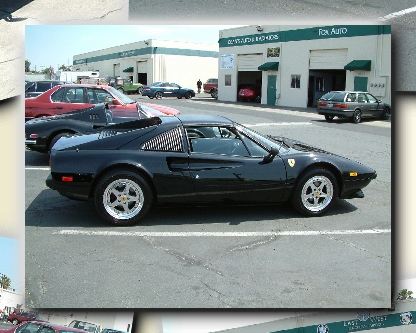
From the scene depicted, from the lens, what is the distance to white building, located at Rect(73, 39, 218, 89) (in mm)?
3203

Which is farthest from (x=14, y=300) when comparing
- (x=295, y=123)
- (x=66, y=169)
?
(x=295, y=123)

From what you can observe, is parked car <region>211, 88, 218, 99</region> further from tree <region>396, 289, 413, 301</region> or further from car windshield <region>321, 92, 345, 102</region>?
tree <region>396, 289, 413, 301</region>

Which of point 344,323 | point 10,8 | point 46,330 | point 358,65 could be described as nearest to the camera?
point 46,330

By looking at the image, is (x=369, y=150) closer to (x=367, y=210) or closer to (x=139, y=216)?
(x=367, y=210)

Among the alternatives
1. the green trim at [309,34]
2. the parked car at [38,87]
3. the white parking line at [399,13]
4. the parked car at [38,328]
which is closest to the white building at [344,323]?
the parked car at [38,328]

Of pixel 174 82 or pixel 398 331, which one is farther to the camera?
pixel 174 82

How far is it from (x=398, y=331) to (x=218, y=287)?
1180 mm

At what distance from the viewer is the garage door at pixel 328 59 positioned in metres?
3.16

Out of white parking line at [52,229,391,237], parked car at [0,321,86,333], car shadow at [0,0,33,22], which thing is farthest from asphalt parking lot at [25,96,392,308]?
car shadow at [0,0,33,22]

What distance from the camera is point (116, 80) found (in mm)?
3701

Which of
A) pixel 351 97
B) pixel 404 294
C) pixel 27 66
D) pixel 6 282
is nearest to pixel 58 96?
pixel 27 66

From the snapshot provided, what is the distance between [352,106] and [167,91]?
139 centimetres

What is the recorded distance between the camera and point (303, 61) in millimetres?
3471

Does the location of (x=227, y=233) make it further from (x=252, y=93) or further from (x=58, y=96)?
(x=58, y=96)
